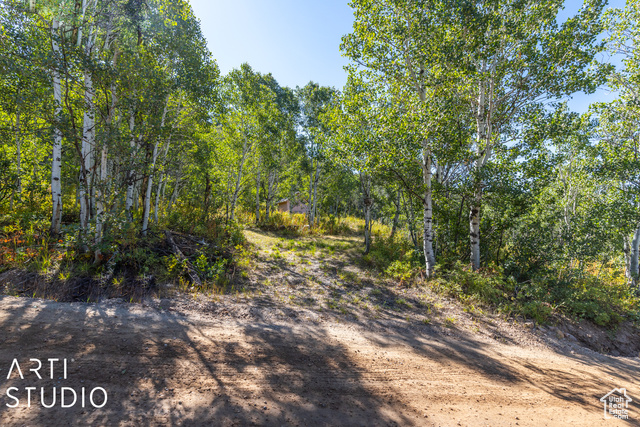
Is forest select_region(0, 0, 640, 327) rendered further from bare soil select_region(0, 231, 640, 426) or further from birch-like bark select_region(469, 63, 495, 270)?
bare soil select_region(0, 231, 640, 426)

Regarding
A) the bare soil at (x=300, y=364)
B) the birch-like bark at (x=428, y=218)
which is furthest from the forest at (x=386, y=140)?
the bare soil at (x=300, y=364)

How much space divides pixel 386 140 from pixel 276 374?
313 inches

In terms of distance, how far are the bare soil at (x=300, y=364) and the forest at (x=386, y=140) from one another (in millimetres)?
1313

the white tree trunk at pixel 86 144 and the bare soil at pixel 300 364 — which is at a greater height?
the white tree trunk at pixel 86 144

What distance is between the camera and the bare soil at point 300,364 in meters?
3.20

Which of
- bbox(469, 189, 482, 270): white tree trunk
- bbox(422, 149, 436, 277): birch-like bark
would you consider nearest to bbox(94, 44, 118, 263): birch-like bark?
bbox(422, 149, 436, 277): birch-like bark

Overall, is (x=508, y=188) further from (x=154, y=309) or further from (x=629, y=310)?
(x=154, y=309)

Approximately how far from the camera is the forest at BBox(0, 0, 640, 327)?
22.2ft

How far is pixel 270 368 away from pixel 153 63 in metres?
9.21

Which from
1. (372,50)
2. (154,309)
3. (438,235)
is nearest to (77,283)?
(154,309)

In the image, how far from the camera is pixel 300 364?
4.27 m

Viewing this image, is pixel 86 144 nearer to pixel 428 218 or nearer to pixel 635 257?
pixel 428 218

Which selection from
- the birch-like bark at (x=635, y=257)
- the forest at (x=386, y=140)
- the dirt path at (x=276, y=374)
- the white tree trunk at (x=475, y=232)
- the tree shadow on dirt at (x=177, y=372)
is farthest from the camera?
the birch-like bark at (x=635, y=257)

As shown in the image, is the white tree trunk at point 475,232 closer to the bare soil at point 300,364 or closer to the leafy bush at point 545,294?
the leafy bush at point 545,294
